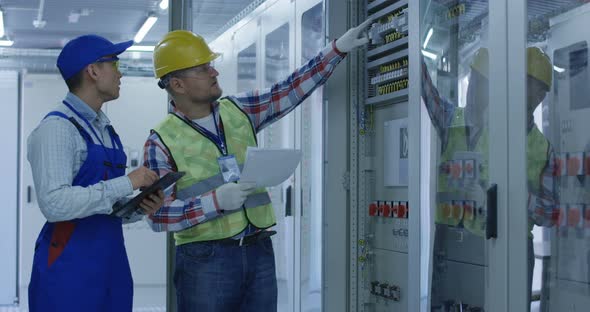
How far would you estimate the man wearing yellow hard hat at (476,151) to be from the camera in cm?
224

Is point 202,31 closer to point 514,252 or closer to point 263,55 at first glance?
point 263,55

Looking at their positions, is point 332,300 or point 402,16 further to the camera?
point 332,300

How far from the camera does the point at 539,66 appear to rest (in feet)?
7.37

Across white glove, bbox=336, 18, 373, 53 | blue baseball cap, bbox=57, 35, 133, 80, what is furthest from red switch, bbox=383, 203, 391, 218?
blue baseball cap, bbox=57, 35, 133, 80

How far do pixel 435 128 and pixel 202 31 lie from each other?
11.6 feet

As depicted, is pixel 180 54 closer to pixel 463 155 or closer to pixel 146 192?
pixel 146 192

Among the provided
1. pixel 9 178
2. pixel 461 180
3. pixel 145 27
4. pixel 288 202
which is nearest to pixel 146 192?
pixel 461 180

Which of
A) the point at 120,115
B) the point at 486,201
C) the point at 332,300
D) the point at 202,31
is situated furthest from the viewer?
the point at 120,115

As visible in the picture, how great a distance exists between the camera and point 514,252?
2.33 m

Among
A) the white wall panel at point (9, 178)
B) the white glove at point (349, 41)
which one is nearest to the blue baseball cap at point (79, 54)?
the white glove at point (349, 41)

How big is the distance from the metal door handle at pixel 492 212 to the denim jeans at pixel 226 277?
1.15 meters

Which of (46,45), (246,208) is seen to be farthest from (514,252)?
(46,45)

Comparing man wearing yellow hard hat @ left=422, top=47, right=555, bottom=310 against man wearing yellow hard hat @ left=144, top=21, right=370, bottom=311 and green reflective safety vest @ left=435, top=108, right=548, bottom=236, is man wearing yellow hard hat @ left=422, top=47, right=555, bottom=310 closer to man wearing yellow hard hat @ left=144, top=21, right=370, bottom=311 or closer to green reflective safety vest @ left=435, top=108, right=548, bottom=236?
green reflective safety vest @ left=435, top=108, right=548, bottom=236

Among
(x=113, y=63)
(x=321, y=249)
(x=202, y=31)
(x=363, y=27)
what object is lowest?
(x=321, y=249)
